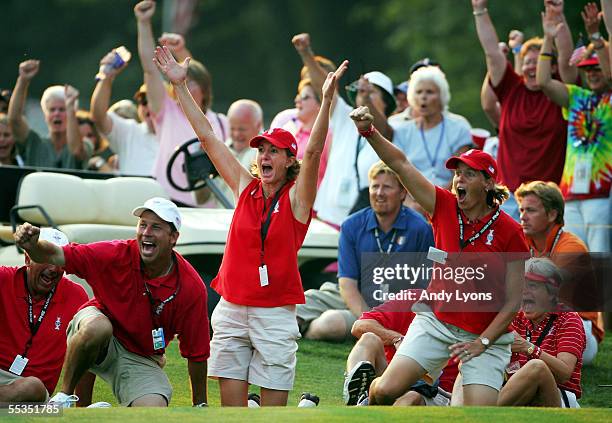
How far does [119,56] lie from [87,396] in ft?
18.1

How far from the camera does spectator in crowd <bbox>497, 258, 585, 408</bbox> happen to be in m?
8.36

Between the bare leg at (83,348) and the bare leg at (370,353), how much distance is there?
1559mm

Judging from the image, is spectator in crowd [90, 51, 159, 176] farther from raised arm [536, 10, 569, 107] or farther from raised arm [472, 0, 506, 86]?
raised arm [536, 10, 569, 107]

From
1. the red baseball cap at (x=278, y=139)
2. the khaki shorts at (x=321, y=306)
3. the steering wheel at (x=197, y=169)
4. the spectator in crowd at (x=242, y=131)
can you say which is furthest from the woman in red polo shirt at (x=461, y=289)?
the spectator in crowd at (x=242, y=131)

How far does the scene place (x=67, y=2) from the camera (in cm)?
2719

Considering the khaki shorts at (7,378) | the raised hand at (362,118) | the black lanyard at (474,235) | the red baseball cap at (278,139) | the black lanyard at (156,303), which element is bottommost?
the khaki shorts at (7,378)

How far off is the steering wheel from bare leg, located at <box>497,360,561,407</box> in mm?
4786

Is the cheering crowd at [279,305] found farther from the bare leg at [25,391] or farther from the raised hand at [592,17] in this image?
the raised hand at [592,17]

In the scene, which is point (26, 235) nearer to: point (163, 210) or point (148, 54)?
point (163, 210)

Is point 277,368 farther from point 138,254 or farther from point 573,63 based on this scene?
point 573,63

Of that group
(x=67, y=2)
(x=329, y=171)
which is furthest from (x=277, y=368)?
(x=67, y=2)

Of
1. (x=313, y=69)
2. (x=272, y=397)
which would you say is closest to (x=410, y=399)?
(x=272, y=397)

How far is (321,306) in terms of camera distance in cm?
1192

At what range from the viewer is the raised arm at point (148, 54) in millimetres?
13234
